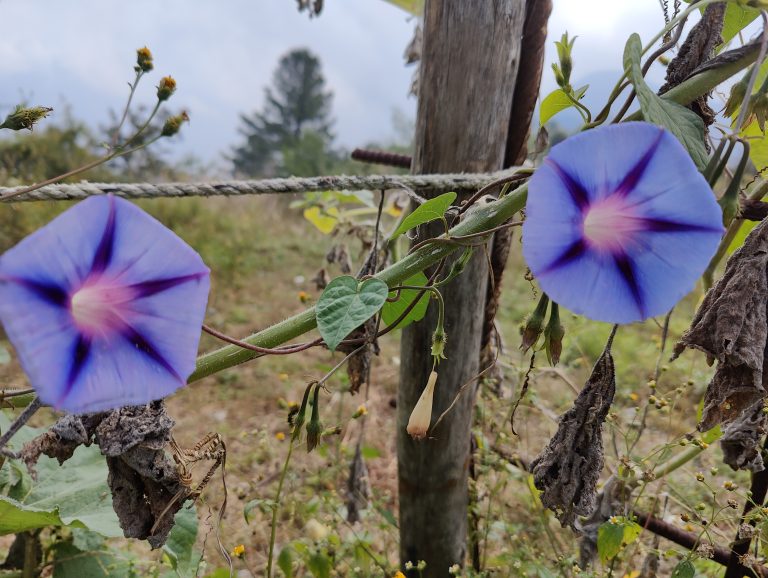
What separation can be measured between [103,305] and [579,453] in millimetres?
566

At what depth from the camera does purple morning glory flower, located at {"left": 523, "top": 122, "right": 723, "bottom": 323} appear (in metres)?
0.40

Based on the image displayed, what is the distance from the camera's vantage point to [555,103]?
0.75 m

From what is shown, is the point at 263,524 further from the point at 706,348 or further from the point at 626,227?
the point at 626,227

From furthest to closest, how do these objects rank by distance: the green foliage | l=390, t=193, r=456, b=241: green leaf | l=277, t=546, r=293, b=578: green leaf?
the green foliage, l=277, t=546, r=293, b=578: green leaf, l=390, t=193, r=456, b=241: green leaf

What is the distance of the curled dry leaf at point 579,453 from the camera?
670mm

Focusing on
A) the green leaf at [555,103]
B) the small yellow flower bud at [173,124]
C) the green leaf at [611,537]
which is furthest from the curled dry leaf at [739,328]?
the small yellow flower bud at [173,124]

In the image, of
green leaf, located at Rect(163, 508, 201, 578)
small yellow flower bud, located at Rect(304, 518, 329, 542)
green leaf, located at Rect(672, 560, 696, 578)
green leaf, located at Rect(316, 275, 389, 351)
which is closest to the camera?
green leaf, located at Rect(316, 275, 389, 351)

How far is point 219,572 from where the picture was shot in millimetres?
1124

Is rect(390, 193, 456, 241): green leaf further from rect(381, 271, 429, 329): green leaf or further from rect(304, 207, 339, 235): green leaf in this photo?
rect(304, 207, 339, 235): green leaf

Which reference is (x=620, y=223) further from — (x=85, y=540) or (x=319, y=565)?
(x=85, y=540)

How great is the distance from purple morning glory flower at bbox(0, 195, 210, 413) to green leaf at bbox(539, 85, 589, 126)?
0.53 metres

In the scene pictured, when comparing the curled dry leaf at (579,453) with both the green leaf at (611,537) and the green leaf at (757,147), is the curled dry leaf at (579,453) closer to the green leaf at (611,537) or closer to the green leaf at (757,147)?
the green leaf at (611,537)

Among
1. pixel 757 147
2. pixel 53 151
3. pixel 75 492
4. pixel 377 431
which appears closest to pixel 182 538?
pixel 75 492

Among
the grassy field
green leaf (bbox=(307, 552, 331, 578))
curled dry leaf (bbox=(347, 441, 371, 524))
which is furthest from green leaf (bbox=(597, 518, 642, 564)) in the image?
curled dry leaf (bbox=(347, 441, 371, 524))
